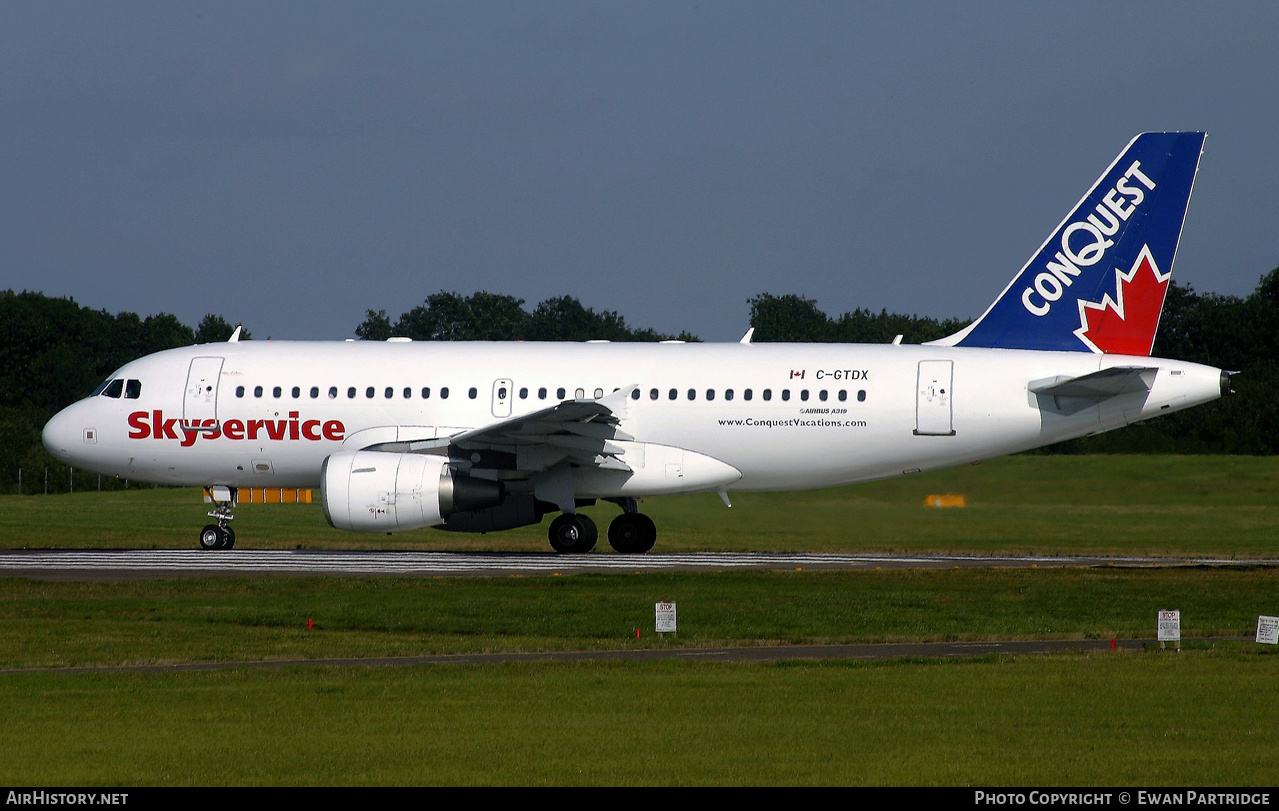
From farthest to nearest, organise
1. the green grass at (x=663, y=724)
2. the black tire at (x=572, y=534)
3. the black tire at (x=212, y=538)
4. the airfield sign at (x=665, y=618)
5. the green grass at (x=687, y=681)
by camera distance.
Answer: the black tire at (x=212, y=538) < the black tire at (x=572, y=534) < the airfield sign at (x=665, y=618) < the green grass at (x=687, y=681) < the green grass at (x=663, y=724)

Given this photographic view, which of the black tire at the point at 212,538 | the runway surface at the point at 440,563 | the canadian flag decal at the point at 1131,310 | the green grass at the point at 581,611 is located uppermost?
the canadian flag decal at the point at 1131,310

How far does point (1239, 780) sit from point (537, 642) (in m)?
9.44

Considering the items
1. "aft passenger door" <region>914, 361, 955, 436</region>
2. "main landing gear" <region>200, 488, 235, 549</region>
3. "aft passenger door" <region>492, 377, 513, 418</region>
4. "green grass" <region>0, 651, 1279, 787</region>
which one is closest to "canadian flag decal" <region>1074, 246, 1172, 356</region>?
"aft passenger door" <region>914, 361, 955, 436</region>

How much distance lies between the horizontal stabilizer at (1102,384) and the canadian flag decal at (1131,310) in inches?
59.0

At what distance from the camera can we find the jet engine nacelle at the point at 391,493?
2814 centimetres

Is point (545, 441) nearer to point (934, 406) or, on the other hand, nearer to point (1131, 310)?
point (934, 406)

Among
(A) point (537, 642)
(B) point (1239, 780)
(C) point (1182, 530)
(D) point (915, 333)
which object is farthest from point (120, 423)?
(D) point (915, 333)

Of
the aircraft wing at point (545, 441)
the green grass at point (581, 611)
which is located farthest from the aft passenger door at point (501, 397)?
the green grass at point (581, 611)

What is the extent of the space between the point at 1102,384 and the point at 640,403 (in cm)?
903

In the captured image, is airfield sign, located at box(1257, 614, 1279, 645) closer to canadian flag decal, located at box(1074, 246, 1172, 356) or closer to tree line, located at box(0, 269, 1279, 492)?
canadian flag decal, located at box(1074, 246, 1172, 356)

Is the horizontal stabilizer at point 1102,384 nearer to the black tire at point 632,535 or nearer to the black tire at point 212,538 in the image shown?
the black tire at point 632,535

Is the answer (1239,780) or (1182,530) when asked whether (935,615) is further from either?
(1182,530)

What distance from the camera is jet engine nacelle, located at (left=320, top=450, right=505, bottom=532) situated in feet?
92.3

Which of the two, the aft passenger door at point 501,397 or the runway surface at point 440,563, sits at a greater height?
the aft passenger door at point 501,397
